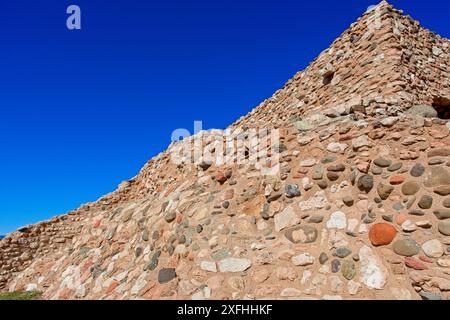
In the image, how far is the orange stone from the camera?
3.93 meters

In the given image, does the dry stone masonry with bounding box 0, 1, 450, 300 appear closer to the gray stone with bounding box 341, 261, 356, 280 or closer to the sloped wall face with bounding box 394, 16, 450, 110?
the gray stone with bounding box 341, 261, 356, 280

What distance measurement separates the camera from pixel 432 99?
7.96m

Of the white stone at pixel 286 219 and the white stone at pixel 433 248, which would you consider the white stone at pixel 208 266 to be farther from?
the white stone at pixel 433 248

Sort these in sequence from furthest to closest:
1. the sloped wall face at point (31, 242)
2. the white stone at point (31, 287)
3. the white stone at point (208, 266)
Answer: the sloped wall face at point (31, 242)
the white stone at point (31, 287)
the white stone at point (208, 266)

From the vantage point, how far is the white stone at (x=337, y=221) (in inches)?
168

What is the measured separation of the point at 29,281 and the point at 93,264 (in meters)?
6.22

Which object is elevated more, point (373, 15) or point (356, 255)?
point (373, 15)

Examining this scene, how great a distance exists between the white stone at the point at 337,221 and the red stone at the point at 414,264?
79 centimetres

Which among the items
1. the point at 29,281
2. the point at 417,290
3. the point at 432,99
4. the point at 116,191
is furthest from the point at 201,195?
the point at 116,191

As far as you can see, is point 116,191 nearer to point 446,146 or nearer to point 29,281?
point 29,281

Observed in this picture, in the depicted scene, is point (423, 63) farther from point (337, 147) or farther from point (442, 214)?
point (442, 214)

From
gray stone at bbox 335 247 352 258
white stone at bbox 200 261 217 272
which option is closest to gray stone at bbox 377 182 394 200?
gray stone at bbox 335 247 352 258

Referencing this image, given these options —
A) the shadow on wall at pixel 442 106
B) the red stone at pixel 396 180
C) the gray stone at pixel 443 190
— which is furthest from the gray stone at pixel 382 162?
the shadow on wall at pixel 442 106

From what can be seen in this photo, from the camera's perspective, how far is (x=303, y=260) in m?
4.09
